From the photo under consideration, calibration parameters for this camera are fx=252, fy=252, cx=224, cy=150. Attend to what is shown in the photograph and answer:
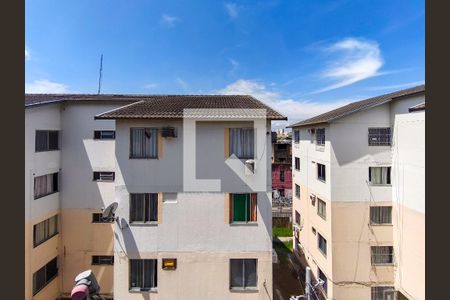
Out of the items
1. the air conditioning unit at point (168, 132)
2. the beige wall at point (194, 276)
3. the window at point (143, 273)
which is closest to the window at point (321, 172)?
the beige wall at point (194, 276)

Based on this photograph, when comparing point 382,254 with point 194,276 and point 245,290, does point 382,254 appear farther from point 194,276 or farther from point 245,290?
point 194,276

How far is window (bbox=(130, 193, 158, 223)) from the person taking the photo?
959 cm

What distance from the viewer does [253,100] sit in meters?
11.8

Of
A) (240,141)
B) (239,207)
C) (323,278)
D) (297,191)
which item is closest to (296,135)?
(297,191)

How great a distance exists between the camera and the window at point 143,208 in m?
9.59

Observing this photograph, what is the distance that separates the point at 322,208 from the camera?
16141 mm

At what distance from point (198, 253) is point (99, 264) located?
24.0ft

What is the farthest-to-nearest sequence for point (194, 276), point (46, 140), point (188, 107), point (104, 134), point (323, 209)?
point (323, 209), point (104, 134), point (46, 140), point (188, 107), point (194, 276)

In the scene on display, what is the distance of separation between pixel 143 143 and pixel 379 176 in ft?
43.1

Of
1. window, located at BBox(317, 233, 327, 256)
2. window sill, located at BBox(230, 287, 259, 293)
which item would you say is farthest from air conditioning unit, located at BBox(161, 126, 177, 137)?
window, located at BBox(317, 233, 327, 256)

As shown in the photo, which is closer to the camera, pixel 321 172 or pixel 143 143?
pixel 143 143

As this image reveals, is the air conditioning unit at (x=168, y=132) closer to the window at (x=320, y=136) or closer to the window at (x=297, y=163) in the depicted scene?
the window at (x=320, y=136)

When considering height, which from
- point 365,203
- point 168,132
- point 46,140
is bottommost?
point 365,203

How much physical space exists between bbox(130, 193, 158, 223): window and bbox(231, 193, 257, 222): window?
118 inches
